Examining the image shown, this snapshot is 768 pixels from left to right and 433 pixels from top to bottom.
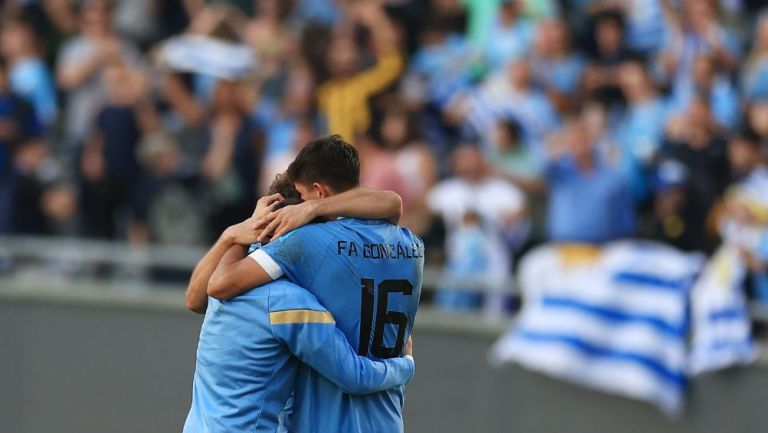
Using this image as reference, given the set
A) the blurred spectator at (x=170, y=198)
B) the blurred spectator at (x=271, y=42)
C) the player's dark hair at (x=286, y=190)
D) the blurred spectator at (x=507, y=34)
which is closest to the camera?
the player's dark hair at (x=286, y=190)

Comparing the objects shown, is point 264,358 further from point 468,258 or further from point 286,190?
point 468,258

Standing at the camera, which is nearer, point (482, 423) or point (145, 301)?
point (482, 423)

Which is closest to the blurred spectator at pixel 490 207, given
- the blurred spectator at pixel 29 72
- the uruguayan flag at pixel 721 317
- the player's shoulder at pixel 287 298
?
the uruguayan flag at pixel 721 317

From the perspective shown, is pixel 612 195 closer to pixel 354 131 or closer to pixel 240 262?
pixel 354 131

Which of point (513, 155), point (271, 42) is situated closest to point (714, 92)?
point (513, 155)

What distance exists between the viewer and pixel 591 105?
9.61 metres

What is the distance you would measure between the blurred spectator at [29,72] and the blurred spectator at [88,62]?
0.13m

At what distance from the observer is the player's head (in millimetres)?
4828

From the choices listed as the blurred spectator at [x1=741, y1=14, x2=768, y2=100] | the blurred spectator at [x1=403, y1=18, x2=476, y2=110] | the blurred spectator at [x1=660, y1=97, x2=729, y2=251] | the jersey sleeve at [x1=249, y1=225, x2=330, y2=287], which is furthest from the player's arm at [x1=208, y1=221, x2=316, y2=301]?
the blurred spectator at [x1=403, y1=18, x2=476, y2=110]

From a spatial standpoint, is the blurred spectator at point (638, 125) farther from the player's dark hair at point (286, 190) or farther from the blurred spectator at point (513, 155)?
the player's dark hair at point (286, 190)

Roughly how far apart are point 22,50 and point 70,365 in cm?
314

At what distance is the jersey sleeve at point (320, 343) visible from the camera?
4656 millimetres

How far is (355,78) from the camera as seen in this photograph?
35.0 ft

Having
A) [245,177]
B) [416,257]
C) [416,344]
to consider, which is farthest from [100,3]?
[416,257]
